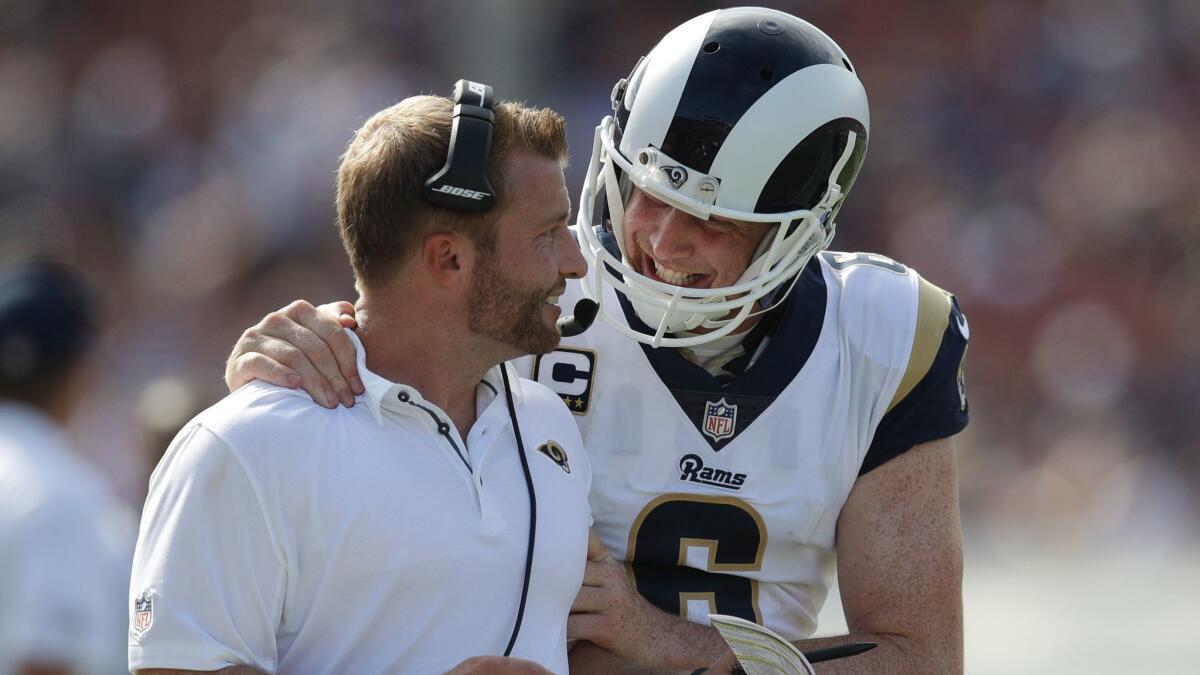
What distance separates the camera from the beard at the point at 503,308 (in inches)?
96.7

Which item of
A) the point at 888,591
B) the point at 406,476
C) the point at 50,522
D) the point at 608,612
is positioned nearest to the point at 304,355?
the point at 406,476

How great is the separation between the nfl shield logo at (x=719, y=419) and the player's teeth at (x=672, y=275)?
0.25m

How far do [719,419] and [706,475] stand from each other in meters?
0.11

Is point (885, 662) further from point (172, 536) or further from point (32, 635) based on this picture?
point (32, 635)

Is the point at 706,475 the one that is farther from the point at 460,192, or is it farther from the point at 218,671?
the point at 218,671

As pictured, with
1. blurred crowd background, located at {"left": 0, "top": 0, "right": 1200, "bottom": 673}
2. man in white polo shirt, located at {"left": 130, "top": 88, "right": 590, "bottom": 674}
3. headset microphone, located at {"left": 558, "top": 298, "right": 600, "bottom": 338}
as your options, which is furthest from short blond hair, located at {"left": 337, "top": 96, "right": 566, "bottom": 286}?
blurred crowd background, located at {"left": 0, "top": 0, "right": 1200, "bottom": 673}

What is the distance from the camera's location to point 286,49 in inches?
337

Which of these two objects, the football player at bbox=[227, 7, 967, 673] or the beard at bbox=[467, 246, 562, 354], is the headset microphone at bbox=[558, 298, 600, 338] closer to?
the football player at bbox=[227, 7, 967, 673]

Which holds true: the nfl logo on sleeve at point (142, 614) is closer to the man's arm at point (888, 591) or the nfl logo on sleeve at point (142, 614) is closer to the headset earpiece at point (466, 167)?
the headset earpiece at point (466, 167)

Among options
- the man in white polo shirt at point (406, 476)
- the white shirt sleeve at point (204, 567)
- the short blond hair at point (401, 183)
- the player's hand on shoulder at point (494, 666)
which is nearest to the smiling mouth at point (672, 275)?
the man in white polo shirt at point (406, 476)

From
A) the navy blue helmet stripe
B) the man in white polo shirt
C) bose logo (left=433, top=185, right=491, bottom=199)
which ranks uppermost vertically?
the navy blue helmet stripe

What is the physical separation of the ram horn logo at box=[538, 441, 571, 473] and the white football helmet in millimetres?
318

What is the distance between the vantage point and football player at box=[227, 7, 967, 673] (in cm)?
283

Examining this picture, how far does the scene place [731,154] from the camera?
9.33ft
